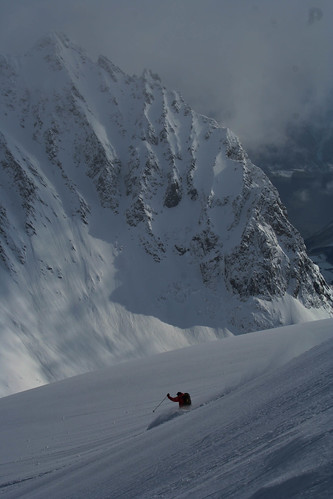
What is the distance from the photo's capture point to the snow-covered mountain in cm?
9369

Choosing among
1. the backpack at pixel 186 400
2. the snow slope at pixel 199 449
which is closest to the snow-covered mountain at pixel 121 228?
the snow slope at pixel 199 449

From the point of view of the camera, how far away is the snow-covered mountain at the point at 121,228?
3688 inches

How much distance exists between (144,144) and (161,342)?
6385 centimetres

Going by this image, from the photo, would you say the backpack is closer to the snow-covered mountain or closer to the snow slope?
the snow slope

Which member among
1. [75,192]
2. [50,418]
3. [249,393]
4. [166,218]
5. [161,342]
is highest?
[75,192]

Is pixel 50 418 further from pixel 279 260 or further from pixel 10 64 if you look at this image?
pixel 10 64

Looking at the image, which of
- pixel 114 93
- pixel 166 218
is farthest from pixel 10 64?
pixel 166 218

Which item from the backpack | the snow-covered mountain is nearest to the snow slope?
the backpack

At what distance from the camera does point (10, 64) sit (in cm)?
14600

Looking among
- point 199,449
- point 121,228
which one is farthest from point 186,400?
point 121,228

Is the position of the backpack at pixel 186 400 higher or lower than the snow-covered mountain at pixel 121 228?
lower

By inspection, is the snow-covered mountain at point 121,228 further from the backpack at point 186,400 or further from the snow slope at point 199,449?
the backpack at point 186,400

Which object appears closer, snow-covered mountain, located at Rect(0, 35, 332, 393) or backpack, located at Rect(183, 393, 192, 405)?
backpack, located at Rect(183, 393, 192, 405)

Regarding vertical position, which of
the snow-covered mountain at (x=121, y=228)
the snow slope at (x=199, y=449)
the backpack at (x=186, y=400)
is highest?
the snow-covered mountain at (x=121, y=228)
